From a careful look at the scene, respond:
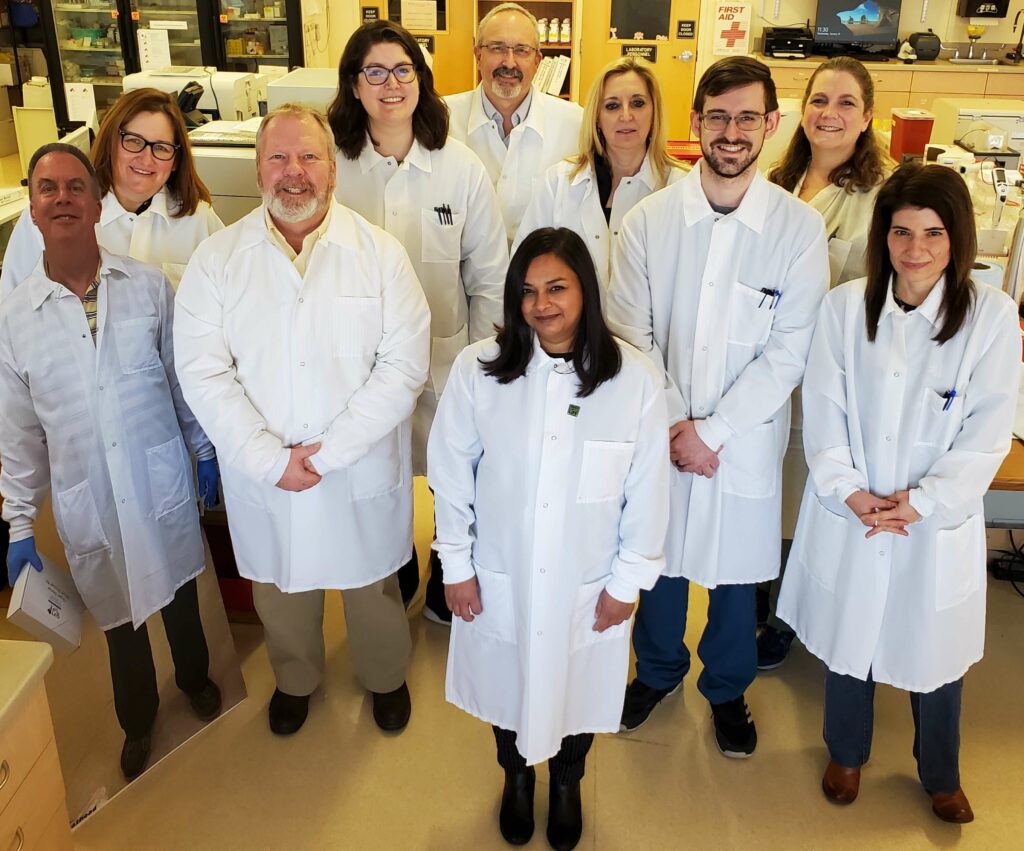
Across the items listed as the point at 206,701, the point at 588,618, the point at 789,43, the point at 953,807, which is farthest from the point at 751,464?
the point at 789,43

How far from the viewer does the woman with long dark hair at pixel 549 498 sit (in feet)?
5.80

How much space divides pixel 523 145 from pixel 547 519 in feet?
4.76

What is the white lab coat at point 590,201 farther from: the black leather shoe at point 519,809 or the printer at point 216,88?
the printer at point 216,88

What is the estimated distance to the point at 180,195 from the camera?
7.79ft

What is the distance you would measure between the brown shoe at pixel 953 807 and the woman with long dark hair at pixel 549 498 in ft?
2.66

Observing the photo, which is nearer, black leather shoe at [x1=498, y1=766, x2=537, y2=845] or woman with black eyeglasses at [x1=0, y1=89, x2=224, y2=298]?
black leather shoe at [x1=498, y1=766, x2=537, y2=845]

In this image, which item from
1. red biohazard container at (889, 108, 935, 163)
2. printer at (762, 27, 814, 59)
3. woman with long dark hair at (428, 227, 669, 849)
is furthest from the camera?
printer at (762, 27, 814, 59)

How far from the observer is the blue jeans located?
2.09m

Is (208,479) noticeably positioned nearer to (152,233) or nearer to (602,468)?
(152,233)

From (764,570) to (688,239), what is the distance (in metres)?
0.77

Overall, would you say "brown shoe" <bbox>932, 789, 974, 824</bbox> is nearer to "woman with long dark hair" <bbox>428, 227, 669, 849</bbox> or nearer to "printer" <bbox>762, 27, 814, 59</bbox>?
"woman with long dark hair" <bbox>428, 227, 669, 849</bbox>

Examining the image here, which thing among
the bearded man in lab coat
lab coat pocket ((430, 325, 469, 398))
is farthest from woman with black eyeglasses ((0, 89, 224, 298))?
lab coat pocket ((430, 325, 469, 398))

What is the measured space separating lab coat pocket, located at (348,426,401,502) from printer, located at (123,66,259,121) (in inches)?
77.4

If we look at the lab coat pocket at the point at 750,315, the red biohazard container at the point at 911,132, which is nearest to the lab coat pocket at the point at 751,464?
the lab coat pocket at the point at 750,315
